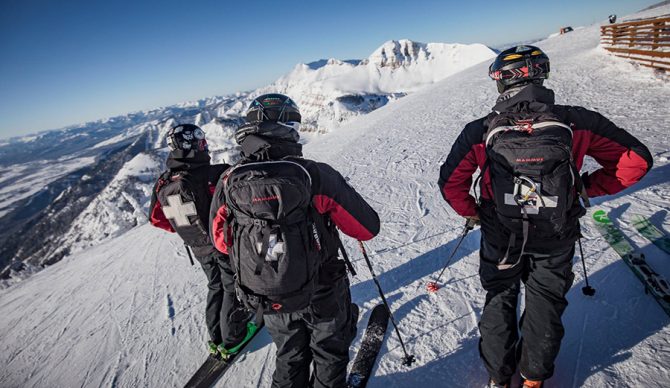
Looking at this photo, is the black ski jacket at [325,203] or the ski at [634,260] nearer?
the black ski jacket at [325,203]

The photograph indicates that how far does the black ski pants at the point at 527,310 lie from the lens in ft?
8.10

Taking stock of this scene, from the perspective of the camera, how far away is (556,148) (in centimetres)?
206

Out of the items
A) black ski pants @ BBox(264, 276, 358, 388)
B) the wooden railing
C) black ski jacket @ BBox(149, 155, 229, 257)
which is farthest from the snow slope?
the wooden railing

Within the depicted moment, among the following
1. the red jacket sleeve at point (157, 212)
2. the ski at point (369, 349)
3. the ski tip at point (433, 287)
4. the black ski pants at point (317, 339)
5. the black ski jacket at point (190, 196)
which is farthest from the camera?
the ski tip at point (433, 287)

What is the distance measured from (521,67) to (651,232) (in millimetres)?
4090

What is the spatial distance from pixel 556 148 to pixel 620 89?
14.1 meters

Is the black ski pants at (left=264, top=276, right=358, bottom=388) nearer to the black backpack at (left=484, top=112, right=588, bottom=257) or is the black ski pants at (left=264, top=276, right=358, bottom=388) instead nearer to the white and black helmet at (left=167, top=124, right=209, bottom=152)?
the black backpack at (left=484, top=112, right=588, bottom=257)

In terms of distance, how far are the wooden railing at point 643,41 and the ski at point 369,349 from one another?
1541 centimetres

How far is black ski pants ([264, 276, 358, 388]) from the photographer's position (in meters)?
2.59

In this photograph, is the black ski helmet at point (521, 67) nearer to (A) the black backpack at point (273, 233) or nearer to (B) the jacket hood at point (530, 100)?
(B) the jacket hood at point (530, 100)

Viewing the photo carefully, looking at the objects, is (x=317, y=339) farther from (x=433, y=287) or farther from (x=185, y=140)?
(x=185, y=140)

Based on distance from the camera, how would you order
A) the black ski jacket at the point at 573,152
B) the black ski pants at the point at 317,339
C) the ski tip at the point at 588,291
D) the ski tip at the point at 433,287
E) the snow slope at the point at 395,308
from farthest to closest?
the ski tip at the point at 433,287
the ski tip at the point at 588,291
the snow slope at the point at 395,308
the black ski pants at the point at 317,339
the black ski jacket at the point at 573,152

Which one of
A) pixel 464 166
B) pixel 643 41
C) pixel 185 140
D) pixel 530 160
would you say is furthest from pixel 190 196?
pixel 643 41

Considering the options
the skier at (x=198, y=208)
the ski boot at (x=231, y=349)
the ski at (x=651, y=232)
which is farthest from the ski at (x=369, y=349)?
the ski at (x=651, y=232)
